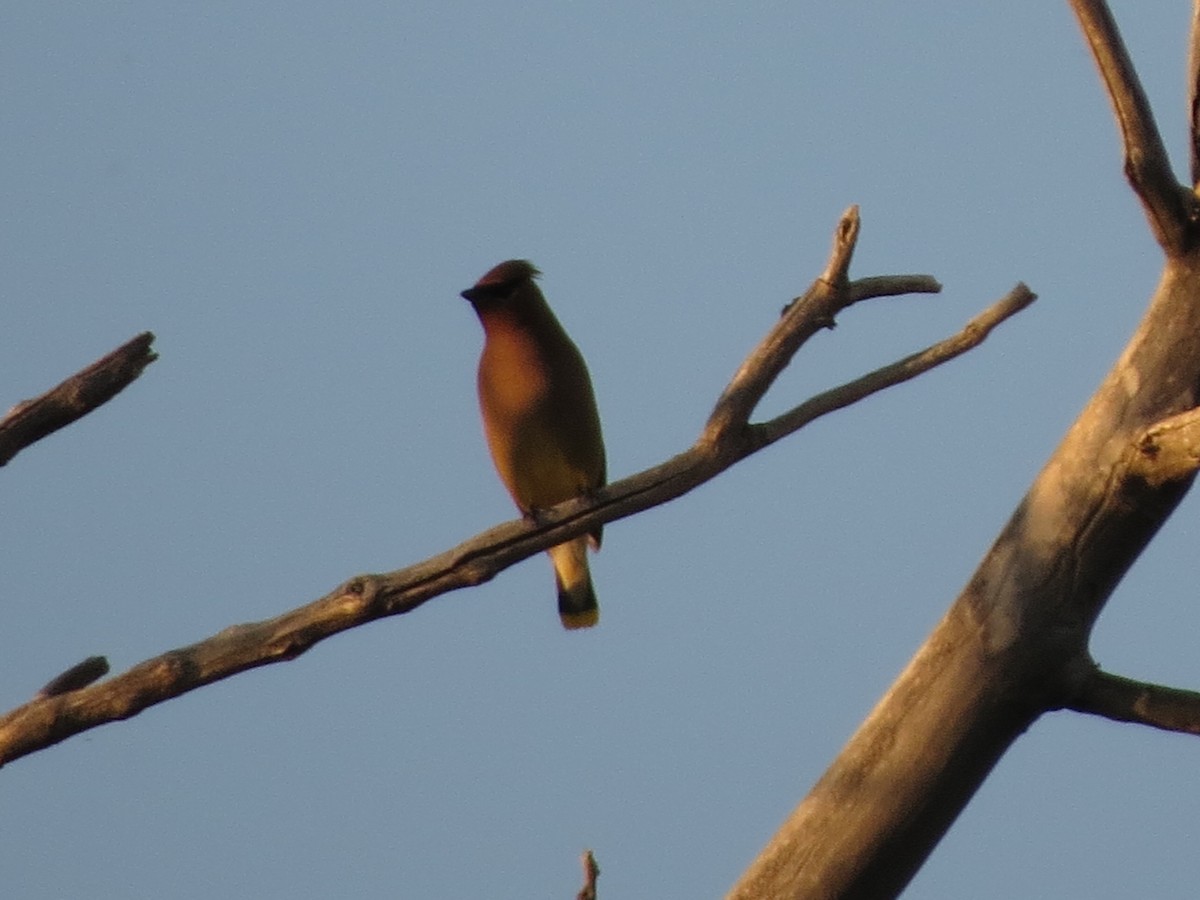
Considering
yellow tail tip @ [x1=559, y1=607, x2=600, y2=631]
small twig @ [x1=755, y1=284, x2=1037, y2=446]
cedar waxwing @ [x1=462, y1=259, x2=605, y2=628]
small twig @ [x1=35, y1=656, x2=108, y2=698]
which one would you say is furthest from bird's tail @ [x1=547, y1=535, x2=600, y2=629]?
small twig @ [x1=35, y1=656, x2=108, y2=698]

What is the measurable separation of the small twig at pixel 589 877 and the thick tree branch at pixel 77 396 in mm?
1148

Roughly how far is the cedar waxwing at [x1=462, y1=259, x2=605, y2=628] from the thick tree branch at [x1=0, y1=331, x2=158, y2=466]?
1742 millimetres

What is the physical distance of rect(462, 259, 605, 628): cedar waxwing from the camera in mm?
4887

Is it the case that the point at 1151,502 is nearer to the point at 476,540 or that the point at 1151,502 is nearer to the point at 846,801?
the point at 846,801

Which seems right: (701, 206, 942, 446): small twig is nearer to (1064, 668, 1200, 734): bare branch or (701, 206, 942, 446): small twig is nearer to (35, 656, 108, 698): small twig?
(1064, 668, 1200, 734): bare branch

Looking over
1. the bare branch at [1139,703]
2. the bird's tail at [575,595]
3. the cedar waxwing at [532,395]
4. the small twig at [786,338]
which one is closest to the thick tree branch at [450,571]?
the small twig at [786,338]

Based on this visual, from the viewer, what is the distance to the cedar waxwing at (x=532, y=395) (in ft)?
16.0

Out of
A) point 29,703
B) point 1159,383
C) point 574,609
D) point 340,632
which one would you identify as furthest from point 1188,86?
point 574,609

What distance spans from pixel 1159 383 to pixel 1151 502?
0.22m

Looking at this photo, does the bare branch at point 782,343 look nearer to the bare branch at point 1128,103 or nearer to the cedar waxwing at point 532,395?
the bare branch at point 1128,103

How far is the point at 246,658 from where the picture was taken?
311 cm

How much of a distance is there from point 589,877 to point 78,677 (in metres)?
0.96

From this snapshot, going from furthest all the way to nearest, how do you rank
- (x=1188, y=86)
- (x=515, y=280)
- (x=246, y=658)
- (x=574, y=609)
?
(x=574, y=609) < (x=515, y=280) < (x=1188, y=86) < (x=246, y=658)

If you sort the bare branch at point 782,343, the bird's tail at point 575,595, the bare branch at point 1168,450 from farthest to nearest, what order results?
the bird's tail at point 575,595 → the bare branch at point 782,343 → the bare branch at point 1168,450
